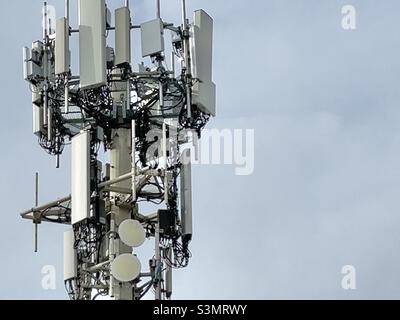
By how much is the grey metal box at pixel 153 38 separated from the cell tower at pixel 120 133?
0.08 feet

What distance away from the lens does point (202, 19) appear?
36.1 metres

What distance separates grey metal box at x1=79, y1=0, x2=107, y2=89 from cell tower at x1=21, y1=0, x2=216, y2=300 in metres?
0.02

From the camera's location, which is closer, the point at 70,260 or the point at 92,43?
the point at 92,43

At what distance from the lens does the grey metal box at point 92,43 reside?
34.6 m

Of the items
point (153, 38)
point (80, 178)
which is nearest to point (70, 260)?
point (80, 178)

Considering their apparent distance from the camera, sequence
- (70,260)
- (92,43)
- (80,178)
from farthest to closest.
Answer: (70,260), (92,43), (80,178)

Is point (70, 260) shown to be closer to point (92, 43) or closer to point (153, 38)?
point (92, 43)

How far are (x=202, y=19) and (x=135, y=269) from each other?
665cm

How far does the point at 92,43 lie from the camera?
115 feet

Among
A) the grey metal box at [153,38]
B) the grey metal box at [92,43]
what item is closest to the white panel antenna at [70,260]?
the grey metal box at [92,43]

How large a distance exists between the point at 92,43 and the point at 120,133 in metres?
2.70

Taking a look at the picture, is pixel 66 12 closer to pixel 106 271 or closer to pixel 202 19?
pixel 202 19

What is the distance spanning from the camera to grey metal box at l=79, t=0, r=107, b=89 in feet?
113
